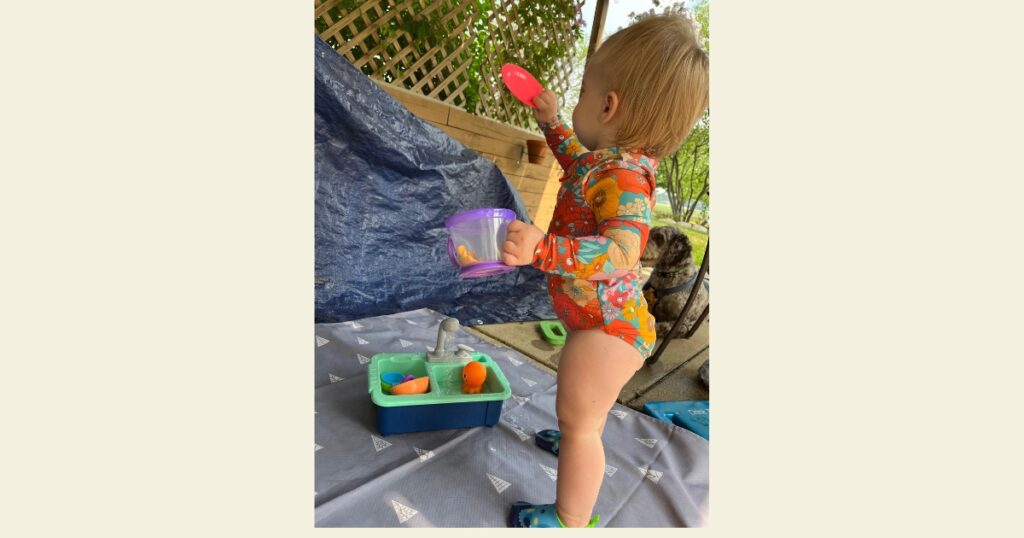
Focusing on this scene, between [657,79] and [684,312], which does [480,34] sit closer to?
[684,312]

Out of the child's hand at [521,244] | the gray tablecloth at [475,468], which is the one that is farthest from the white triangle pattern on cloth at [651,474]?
the child's hand at [521,244]

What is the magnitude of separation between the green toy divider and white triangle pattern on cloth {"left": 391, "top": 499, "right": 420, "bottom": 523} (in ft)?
0.85

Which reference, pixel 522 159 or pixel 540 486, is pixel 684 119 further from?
pixel 522 159

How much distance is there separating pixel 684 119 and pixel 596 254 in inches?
→ 14.8

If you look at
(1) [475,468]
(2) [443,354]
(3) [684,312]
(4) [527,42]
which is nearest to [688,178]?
(4) [527,42]

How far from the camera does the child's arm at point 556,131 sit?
1.17 meters

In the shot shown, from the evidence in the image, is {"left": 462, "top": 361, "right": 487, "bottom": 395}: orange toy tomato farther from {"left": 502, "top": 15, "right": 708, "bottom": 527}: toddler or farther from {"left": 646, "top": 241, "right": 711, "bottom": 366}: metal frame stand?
{"left": 646, "top": 241, "right": 711, "bottom": 366}: metal frame stand

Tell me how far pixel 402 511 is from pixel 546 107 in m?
1.04

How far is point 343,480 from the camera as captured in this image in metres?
1.15

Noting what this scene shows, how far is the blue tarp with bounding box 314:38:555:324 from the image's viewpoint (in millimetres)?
2033

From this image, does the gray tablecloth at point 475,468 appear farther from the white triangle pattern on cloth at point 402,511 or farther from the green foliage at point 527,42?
the green foliage at point 527,42

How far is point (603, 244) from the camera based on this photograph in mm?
799

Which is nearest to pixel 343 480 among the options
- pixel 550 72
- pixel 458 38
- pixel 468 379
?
pixel 468 379

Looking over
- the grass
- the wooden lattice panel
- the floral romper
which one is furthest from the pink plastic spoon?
the grass
